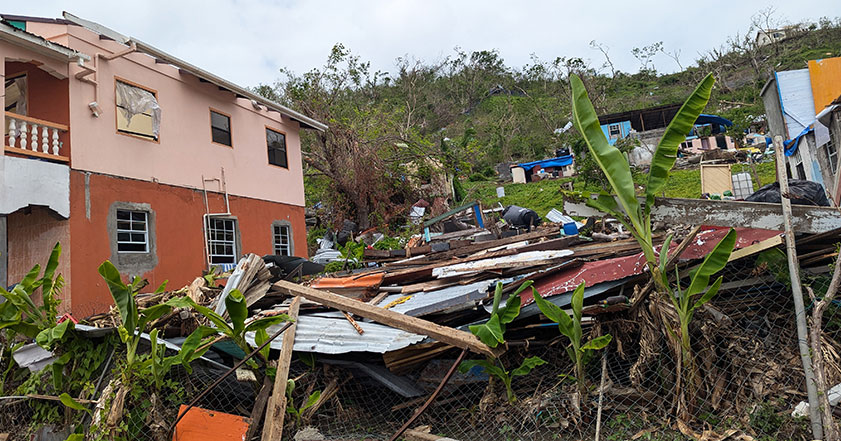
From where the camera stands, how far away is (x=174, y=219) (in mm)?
11320

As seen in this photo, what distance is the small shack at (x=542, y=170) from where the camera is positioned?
90.7 ft

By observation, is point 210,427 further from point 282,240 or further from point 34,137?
point 282,240

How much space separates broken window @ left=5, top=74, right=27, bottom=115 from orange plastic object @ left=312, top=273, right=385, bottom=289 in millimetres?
7666

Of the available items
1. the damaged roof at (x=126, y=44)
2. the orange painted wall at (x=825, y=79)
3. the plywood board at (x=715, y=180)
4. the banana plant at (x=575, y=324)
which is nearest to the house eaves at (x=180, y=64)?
the damaged roof at (x=126, y=44)

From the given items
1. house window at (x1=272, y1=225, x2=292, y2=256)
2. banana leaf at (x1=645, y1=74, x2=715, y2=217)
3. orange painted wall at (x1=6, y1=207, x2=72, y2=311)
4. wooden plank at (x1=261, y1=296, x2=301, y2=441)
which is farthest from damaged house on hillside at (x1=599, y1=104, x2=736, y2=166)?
orange painted wall at (x1=6, y1=207, x2=72, y2=311)

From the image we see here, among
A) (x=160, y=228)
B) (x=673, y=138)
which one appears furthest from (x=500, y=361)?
(x=160, y=228)

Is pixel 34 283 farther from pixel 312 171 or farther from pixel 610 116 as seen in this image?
pixel 610 116

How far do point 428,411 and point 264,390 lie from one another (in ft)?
5.84

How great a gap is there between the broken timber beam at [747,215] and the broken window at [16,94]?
1181 cm

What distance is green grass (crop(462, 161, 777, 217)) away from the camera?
59.5ft

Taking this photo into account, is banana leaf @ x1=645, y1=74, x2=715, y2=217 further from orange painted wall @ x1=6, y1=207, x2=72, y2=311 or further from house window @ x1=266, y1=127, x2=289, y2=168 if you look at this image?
house window @ x1=266, y1=127, x2=289, y2=168

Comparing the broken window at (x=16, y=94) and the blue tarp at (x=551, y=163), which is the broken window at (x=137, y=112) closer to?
the broken window at (x=16, y=94)

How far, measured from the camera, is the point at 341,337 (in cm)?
564

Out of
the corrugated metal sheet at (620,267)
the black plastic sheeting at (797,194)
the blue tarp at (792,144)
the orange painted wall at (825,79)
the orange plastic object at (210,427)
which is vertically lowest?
the orange plastic object at (210,427)
